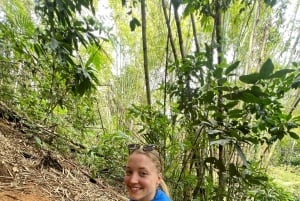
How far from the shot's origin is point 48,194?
7.00 feet

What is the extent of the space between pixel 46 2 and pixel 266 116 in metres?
1.22

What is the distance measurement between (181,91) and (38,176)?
3.62 ft

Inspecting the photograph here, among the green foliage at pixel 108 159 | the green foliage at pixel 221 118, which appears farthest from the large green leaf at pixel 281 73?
the green foliage at pixel 108 159

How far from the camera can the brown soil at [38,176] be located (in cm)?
205

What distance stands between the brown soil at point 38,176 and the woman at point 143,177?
0.86m

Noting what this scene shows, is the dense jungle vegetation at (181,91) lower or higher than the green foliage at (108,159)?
higher

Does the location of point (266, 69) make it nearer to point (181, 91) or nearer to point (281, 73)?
point (281, 73)

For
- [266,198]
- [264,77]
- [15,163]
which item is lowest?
[266,198]

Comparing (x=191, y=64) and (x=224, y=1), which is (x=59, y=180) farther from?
(x=224, y=1)

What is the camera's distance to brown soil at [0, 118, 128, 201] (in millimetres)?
2049

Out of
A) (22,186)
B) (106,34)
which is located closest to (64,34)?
(106,34)

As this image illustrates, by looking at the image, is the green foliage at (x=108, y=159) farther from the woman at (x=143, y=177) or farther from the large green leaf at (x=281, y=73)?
the large green leaf at (x=281, y=73)

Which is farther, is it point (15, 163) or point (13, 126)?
point (13, 126)

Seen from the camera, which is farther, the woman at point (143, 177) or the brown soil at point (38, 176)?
the brown soil at point (38, 176)
